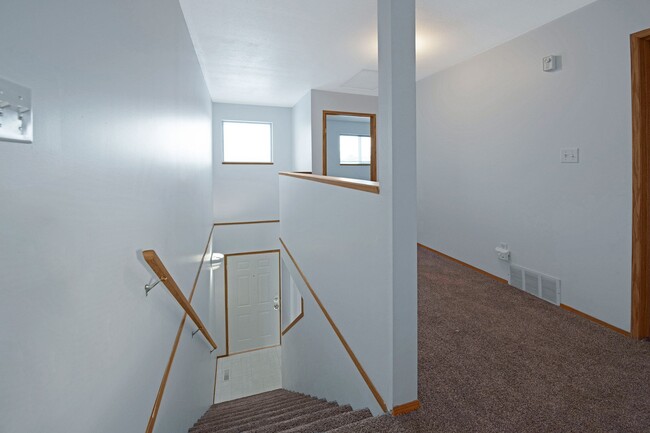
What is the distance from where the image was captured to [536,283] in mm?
3041

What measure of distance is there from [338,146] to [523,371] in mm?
6746

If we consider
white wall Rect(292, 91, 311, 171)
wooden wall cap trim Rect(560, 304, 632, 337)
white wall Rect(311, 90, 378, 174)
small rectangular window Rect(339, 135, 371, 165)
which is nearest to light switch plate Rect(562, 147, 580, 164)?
wooden wall cap trim Rect(560, 304, 632, 337)

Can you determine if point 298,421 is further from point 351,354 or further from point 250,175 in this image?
point 250,175

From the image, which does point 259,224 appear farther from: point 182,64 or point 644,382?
point 644,382

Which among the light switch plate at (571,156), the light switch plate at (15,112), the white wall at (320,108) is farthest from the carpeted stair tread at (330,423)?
the white wall at (320,108)

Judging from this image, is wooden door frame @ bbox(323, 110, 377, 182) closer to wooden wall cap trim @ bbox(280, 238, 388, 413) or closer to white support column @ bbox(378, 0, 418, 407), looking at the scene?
wooden wall cap trim @ bbox(280, 238, 388, 413)

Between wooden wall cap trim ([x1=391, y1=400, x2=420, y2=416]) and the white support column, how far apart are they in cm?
2

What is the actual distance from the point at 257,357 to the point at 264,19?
19.6 ft

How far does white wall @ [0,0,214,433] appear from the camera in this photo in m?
0.71

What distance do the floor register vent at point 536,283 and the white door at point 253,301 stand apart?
4.76 m

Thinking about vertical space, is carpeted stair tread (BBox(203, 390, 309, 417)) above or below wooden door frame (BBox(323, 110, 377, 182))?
below

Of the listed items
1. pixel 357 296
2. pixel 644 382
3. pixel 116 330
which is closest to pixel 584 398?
pixel 644 382

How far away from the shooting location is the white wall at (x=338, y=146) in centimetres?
792

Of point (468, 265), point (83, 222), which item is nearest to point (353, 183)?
point (83, 222)
